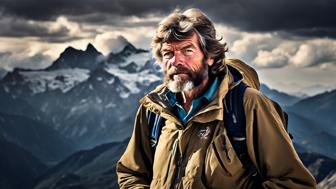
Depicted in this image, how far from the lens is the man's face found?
25.6ft

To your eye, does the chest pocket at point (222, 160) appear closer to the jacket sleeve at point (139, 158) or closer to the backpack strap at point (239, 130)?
the backpack strap at point (239, 130)

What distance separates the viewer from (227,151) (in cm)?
732

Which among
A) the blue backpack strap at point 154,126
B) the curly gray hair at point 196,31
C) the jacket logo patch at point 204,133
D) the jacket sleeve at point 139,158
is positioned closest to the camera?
the jacket logo patch at point 204,133

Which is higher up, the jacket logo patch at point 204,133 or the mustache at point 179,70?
the mustache at point 179,70

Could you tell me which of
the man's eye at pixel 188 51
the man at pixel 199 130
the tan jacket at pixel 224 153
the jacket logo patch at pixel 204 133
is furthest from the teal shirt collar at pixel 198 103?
the man's eye at pixel 188 51

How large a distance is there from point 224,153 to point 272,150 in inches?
22.8

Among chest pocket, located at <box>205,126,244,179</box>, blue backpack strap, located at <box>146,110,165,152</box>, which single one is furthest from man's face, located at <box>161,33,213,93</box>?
chest pocket, located at <box>205,126,244,179</box>

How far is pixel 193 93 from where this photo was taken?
26.1 ft

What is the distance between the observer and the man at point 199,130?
23.8 feet

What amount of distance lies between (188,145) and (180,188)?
549mm

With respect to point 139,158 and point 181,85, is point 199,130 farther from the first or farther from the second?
point 139,158

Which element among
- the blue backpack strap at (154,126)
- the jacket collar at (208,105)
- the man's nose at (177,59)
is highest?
the man's nose at (177,59)

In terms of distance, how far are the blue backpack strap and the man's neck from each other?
435 millimetres

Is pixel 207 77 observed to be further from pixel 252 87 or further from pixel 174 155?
pixel 174 155
